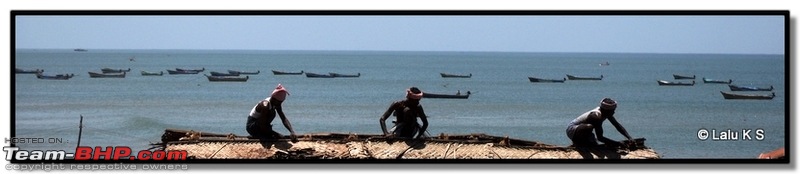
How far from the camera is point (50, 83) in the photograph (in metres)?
24.7

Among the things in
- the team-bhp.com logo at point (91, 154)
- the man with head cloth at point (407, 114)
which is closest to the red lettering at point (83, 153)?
the team-bhp.com logo at point (91, 154)

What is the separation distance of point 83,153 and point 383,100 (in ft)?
59.9

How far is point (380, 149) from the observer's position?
9188mm

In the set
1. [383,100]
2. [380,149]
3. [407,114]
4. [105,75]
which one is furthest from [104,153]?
[105,75]

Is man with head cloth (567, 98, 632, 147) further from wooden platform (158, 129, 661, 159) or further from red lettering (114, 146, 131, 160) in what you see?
red lettering (114, 146, 131, 160)

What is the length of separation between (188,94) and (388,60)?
14.1m

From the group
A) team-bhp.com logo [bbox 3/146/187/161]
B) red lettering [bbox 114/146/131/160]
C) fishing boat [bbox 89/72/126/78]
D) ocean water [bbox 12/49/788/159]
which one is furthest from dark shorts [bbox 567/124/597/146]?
fishing boat [bbox 89/72/126/78]

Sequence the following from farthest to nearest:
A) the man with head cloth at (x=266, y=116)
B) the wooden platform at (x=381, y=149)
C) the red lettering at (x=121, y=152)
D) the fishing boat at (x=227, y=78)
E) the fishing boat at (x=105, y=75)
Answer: the fishing boat at (x=227, y=78), the fishing boat at (x=105, y=75), the man with head cloth at (x=266, y=116), the wooden platform at (x=381, y=149), the red lettering at (x=121, y=152)

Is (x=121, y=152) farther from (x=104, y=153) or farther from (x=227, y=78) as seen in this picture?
(x=227, y=78)

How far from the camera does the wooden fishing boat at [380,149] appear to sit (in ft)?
29.6

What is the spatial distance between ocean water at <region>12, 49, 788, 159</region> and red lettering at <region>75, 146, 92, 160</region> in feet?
1.97

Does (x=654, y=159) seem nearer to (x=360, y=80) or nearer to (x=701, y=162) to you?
(x=701, y=162)

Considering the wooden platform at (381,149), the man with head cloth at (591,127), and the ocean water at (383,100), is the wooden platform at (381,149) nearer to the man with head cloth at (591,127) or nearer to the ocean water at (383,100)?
the man with head cloth at (591,127)

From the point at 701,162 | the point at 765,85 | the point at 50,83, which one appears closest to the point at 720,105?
the point at 765,85
